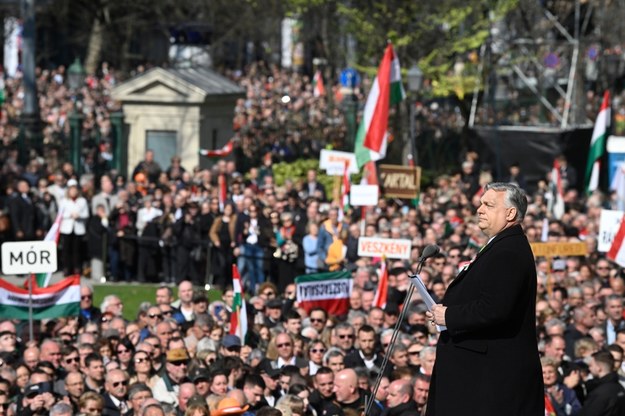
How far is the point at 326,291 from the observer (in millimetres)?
16516

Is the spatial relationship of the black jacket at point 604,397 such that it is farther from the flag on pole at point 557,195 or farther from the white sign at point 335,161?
the flag on pole at point 557,195

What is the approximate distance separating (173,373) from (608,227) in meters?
6.67

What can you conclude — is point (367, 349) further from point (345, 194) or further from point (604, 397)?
point (345, 194)

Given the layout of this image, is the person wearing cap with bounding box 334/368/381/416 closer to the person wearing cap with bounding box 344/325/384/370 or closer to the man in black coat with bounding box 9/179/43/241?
the person wearing cap with bounding box 344/325/384/370

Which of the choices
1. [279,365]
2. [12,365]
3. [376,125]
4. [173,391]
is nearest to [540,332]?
[279,365]

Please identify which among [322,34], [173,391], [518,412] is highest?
[322,34]

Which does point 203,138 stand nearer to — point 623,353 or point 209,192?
point 209,192

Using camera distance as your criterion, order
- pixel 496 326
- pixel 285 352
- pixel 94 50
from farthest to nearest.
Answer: pixel 94 50, pixel 285 352, pixel 496 326

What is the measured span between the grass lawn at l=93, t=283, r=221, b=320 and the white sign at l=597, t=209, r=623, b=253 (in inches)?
230

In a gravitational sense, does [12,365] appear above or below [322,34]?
below

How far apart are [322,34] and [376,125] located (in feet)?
53.5

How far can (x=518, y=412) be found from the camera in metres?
7.31

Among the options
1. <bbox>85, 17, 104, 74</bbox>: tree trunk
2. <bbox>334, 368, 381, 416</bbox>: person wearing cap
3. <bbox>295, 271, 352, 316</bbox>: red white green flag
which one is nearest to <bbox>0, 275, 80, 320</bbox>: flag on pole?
<bbox>295, 271, 352, 316</bbox>: red white green flag

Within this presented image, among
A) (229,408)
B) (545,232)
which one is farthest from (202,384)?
(545,232)
